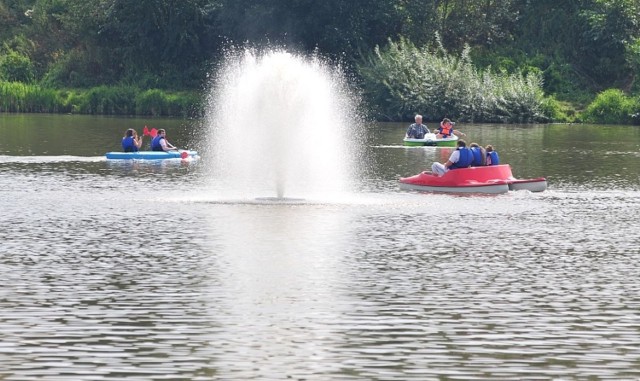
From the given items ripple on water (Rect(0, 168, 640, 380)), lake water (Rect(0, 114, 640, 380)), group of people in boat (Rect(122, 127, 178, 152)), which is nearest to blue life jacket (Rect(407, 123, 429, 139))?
group of people in boat (Rect(122, 127, 178, 152))

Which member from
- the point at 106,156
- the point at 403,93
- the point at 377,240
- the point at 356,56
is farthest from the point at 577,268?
the point at 356,56

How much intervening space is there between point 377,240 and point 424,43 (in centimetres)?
6874

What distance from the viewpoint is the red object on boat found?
4009 centimetres

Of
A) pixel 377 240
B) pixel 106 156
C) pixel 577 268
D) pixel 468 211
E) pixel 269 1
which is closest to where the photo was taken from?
pixel 577 268

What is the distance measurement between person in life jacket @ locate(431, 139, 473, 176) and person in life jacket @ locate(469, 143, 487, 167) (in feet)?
0.60

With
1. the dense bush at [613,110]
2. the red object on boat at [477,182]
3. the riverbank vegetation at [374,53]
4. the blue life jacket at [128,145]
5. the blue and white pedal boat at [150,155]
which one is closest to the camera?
the red object on boat at [477,182]

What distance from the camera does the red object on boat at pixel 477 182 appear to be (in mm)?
40094

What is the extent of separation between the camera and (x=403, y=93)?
8712cm

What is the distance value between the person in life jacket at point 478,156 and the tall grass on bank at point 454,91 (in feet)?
147

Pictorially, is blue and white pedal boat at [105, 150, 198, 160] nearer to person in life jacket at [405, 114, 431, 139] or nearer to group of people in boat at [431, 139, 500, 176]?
person in life jacket at [405, 114, 431, 139]

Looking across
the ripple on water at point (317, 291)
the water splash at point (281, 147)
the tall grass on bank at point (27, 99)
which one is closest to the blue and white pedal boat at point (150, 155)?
the water splash at point (281, 147)

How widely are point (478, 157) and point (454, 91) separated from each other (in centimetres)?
4570

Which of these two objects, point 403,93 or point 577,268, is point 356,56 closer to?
point 403,93

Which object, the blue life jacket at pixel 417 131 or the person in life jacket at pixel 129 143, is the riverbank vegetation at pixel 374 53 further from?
the person in life jacket at pixel 129 143
